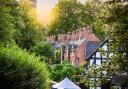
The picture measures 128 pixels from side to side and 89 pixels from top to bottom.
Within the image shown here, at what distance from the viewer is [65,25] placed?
107m

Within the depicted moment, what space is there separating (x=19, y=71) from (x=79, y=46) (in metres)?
40.9

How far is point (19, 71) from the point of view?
1463 inches

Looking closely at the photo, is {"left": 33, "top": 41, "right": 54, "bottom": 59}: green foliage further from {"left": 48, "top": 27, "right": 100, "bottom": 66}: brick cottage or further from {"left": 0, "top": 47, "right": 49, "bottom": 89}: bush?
{"left": 0, "top": 47, "right": 49, "bottom": 89}: bush

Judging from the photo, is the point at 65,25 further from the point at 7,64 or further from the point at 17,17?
the point at 7,64

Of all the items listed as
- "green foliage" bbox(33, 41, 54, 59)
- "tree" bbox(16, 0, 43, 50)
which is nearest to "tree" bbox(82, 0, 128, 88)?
"tree" bbox(16, 0, 43, 50)

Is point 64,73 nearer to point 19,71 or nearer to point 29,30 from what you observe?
point 29,30

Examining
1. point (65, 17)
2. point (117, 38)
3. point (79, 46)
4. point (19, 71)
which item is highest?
point (117, 38)

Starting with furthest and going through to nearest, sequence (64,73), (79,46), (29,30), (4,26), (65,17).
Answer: (65,17)
(29,30)
(79,46)
(64,73)
(4,26)

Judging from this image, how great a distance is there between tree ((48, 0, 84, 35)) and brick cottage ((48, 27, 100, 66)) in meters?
7.39

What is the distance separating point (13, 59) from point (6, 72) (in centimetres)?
144

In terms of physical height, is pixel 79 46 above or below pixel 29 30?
below

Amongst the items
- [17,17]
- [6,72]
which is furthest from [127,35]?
[17,17]

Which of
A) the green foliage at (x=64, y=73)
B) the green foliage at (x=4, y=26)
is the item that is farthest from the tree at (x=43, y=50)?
the green foliage at (x=4, y=26)

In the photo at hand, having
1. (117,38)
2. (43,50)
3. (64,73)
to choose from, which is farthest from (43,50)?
(117,38)
